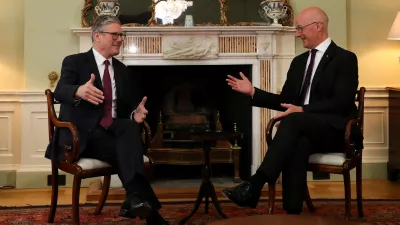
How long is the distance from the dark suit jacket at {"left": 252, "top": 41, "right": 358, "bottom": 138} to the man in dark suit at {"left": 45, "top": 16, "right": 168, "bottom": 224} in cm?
83

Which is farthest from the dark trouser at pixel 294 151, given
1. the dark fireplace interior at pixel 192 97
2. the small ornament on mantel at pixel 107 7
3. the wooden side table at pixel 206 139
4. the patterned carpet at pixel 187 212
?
the small ornament on mantel at pixel 107 7

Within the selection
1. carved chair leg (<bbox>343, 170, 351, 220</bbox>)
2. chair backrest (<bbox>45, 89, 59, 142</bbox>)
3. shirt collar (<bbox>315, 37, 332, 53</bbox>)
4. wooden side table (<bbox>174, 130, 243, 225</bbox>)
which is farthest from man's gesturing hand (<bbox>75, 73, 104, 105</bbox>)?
carved chair leg (<bbox>343, 170, 351, 220</bbox>)

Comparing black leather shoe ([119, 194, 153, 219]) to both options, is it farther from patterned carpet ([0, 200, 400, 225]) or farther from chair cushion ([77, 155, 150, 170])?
patterned carpet ([0, 200, 400, 225])

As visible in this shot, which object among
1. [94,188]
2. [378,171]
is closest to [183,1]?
[94,188]

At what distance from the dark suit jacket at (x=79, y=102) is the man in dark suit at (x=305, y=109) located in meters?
0.70

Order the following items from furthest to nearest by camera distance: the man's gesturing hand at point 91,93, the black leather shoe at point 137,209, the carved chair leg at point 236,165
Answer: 1. the carved chair leg at point 236,165
2. the man's gesturing hand at point 91,93
3. the black leather shoe at point 137,209

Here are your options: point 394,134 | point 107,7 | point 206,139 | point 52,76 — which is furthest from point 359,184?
point 52,76

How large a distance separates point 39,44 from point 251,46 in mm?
1795

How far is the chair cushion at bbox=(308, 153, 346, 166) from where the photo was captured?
3277 millimetres

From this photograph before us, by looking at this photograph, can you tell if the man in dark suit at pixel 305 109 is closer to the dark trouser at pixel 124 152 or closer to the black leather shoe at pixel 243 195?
the black leather shoe at pixel 243 195

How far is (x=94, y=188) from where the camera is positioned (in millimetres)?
4484

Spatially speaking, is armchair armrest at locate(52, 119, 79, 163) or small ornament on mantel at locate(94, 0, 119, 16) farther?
small ornament on mantel at locate(94, 0, 119, 16)

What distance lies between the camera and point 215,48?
4738 mm

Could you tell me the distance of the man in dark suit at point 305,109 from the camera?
3.05 m
